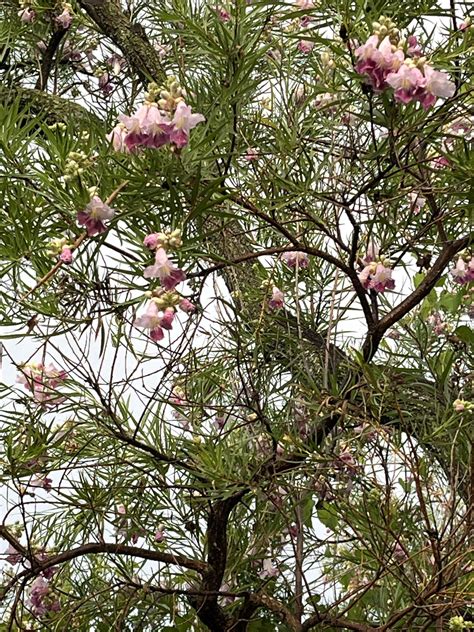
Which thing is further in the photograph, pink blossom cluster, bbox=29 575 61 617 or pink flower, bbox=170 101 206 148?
pink blossom cluster, bbox=29 575 61 617

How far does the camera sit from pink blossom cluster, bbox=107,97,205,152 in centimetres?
58

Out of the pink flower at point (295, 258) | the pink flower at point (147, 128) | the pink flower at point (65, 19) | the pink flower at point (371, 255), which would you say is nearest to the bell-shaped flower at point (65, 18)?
the pink flower at point (65, 19)

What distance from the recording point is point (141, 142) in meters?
0.59

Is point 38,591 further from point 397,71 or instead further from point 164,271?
point 397,71

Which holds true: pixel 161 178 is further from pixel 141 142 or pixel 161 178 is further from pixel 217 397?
pixel 217 397

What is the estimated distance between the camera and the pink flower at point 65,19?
130 cm

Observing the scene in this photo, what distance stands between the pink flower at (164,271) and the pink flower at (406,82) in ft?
0.57

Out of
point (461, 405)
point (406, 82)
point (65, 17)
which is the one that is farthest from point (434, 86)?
point (65, 17)

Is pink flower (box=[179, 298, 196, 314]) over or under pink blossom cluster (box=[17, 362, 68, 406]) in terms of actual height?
under

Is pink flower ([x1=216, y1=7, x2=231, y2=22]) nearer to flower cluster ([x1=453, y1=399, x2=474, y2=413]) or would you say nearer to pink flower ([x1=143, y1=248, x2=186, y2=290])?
pink flower ([x1=143, y1=248, x2=186, y2=290])

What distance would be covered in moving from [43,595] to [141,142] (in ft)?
1.92

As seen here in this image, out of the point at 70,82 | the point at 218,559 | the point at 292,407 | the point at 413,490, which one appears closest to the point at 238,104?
the point at 292,407

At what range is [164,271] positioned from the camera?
1.95 ft

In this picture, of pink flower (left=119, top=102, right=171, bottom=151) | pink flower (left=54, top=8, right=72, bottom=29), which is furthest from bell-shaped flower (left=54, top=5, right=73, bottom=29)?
pink flower (left=119, top=102, right=171, bottom=151)
